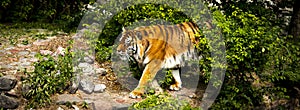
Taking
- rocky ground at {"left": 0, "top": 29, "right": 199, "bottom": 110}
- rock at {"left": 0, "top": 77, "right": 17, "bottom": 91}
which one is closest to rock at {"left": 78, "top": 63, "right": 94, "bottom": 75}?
rocky ground at {"left": 0, "top": 29, "right": 199, "bottom": 110}

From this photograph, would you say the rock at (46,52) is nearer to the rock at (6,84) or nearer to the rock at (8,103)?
the rock at (6,84)

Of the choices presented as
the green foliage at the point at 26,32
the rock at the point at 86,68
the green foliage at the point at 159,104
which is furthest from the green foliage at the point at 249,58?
the green foliage at the point at 26,32

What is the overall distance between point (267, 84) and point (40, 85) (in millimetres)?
3477

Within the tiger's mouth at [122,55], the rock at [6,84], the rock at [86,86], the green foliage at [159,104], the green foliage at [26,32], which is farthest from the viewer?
the green foliage at [26,32]

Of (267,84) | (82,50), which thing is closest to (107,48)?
(82,50)

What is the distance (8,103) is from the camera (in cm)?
504

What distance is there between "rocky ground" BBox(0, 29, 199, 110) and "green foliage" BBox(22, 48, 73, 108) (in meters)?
0.10

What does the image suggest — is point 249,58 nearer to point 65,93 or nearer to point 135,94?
point 135,94

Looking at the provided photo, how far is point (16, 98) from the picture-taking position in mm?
5152

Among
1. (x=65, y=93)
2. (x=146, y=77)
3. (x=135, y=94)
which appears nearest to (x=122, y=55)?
(x=146, y=77)

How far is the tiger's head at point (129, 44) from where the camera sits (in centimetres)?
567

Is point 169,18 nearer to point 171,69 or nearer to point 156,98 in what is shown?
point 171,69

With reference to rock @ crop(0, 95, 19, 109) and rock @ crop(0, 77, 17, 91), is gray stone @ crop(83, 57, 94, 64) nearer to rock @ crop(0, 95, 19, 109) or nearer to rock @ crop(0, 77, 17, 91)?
rock @ crop(0, 77, 17, 91)

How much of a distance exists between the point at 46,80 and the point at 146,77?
1.28 meters
